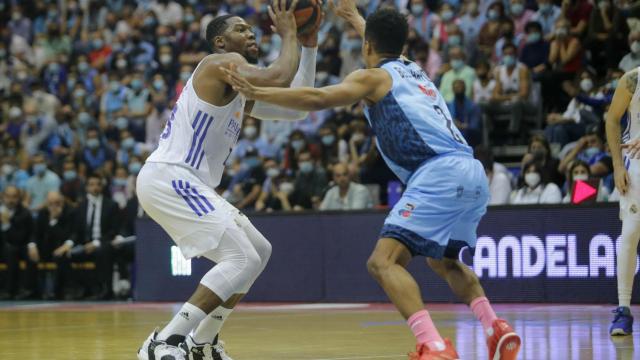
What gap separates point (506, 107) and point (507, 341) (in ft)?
34.1

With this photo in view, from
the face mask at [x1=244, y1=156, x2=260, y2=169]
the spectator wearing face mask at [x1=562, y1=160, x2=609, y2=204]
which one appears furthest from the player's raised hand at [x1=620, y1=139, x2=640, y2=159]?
the face mask at [x1=244, y1=156, x2=260, y2=169]

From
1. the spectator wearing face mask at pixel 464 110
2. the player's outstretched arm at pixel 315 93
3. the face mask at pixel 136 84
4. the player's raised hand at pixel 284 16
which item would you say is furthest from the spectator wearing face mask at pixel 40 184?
the player's outstretched arm at pixel 315 93

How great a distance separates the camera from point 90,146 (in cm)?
2080

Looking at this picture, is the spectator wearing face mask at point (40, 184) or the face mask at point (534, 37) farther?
the spectator wearing face mask at point (40, 184)

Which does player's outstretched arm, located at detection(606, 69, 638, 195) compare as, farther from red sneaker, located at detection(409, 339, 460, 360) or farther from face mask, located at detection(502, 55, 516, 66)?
face mask, located at detection(502, 55, 516, 66)

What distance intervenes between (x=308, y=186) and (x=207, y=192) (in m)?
9.30

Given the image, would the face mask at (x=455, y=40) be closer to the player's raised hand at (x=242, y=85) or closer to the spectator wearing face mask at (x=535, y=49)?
the spectator wearing face mask at (x=535, y=49)

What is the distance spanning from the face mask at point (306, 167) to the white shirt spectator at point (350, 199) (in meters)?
1.08

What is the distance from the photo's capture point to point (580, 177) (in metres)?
14.0

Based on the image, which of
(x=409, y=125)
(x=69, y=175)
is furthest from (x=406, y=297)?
(x=69, y=175)

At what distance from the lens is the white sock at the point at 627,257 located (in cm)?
957

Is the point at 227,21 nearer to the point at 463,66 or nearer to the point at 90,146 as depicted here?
the point at 463,66

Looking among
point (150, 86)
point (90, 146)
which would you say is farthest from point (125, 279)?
point (150, 86)

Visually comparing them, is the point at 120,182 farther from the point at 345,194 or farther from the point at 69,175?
the point at 345,194
